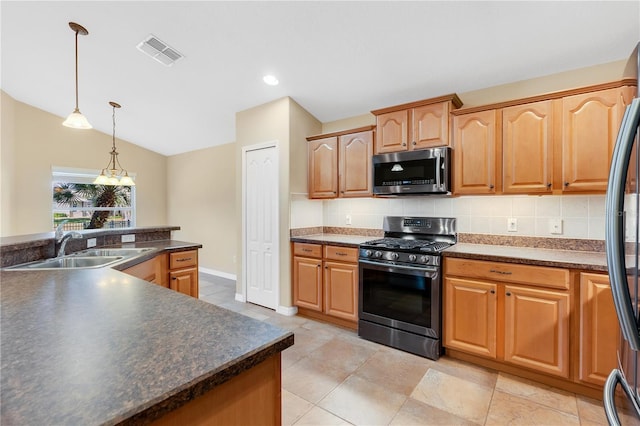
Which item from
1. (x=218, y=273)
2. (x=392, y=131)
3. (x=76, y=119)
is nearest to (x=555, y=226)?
(x=392, y=131)

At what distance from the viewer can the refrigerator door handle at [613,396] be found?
37.9 inches

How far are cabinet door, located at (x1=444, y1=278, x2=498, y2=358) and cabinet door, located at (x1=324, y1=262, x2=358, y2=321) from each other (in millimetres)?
Answer: 866

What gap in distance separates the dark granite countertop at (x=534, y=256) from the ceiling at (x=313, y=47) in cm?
147

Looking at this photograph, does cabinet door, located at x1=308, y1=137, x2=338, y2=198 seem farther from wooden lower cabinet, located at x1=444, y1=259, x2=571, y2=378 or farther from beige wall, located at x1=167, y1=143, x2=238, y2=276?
beige wall, located at x1=167, y1=143, x2=238, y2=276

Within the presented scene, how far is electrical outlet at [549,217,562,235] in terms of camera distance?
242 cm

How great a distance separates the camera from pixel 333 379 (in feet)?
7.13

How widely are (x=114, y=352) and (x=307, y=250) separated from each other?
260cm

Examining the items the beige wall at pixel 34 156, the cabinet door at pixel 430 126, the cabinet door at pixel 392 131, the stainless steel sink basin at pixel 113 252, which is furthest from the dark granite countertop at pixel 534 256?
the beige wall at pixel 34 156

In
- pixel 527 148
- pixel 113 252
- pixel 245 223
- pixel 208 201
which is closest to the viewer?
pixel 527 148

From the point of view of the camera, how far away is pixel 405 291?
2566 mm

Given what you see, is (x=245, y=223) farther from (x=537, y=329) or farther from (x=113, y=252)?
(x=537, y=329)

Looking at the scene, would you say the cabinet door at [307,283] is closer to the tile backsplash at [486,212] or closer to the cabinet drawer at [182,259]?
the tile backsplash at [486,212]

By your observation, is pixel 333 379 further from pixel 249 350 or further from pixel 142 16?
pixel 142 16

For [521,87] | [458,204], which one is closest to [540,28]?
[521,87]
